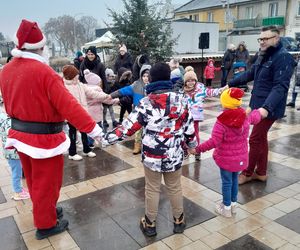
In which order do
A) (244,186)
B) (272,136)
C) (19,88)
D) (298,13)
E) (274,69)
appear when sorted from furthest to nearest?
(298,13) → (272,136) → (244,186) → (274,69) → (19,88)

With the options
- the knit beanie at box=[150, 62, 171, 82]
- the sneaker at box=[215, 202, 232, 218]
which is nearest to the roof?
the sneaker at box=[215, 202, 232, 218]

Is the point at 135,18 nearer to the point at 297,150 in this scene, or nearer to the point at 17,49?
the point at 297,150

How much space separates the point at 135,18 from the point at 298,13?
30902 millimetres

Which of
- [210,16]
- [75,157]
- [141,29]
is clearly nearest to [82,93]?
[75,157]

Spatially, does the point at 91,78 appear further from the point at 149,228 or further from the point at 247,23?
the point at 247,23

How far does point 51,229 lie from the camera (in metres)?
3.50

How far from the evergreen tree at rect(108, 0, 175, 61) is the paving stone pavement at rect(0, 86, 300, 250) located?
7869 millimetres

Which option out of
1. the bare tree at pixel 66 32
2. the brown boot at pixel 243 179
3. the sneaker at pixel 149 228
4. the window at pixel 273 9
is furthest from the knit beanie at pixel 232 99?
the bare tree at pixel 66 32

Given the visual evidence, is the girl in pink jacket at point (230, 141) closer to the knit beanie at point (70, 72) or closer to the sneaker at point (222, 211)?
the sneaker at point (222, 211)

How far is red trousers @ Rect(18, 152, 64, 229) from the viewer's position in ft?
10.6

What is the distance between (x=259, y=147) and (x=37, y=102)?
9.87ft

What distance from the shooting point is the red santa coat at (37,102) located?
303cm

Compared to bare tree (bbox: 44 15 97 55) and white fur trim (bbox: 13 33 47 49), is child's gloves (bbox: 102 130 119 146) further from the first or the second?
bare tree (bbox: 44 15 97 55)

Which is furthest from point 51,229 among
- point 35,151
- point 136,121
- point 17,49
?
point 17,49
